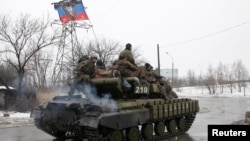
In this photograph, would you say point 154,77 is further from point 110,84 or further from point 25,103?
point 25,103

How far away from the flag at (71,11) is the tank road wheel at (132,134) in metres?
13.0

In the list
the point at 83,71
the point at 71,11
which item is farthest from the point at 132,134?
the point at 71,11

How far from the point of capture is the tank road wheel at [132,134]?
11.6 metres

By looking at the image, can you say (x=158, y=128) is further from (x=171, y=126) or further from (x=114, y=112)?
(x=114, y=112)

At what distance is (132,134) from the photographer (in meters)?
11.8

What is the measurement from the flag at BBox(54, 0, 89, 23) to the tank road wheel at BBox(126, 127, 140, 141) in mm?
12977

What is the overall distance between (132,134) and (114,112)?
1.25 m

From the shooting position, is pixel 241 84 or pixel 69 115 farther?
pixel 241 84

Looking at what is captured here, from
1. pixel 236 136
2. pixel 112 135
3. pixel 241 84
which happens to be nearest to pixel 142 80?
pixel 112 135

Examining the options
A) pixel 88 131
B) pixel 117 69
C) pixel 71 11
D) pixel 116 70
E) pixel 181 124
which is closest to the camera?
pixel 88 131

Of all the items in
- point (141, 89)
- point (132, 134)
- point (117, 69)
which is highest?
point (117, 69)

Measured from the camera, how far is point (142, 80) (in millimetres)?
13430

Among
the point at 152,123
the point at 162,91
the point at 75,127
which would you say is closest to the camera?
the point at 75,127

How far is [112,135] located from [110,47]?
26.9 m
